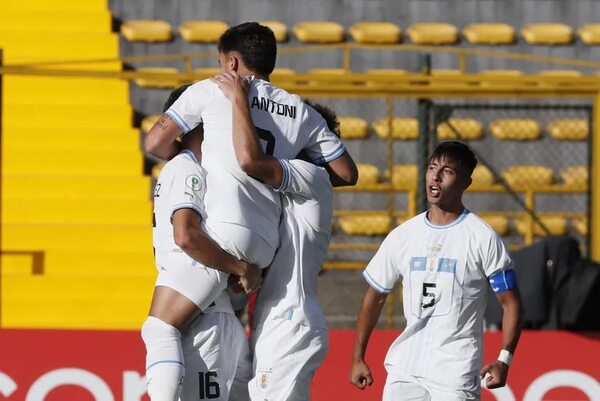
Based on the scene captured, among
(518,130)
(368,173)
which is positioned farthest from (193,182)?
(518,130)

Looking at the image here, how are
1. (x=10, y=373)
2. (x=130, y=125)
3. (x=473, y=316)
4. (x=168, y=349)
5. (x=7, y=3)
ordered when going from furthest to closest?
(x=7, y=3), (x=130, y=125), (x=10, y=373), (x=473, y=316), (x=168, y=349)

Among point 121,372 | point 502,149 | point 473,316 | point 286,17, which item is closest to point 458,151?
point 473,316

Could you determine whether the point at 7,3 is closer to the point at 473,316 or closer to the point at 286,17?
the point at 286,17

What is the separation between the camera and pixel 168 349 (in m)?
4.34

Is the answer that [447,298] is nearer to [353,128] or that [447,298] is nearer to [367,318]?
[367,318]

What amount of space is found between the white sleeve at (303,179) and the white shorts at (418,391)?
856mm

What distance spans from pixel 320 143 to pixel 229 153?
1.32ft

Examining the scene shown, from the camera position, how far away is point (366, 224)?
1025 centimetres

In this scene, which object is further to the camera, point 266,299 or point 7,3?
point 7,3

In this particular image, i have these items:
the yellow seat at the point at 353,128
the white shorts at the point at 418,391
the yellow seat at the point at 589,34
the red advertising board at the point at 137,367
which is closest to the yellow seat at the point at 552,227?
the yellow seat at the point at 353,128

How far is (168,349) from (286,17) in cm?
904

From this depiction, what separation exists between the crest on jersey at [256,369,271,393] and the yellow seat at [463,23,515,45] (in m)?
8.93

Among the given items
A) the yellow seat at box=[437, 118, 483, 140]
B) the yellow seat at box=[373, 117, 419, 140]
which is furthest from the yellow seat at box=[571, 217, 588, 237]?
the yellow seat at box=[373, 117, 419, 140]

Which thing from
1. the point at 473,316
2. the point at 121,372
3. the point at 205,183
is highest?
the point at 205,183
